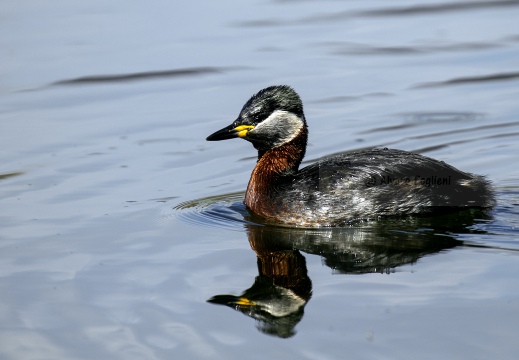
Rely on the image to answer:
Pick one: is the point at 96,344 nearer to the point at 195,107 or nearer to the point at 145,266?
the point at 145,266

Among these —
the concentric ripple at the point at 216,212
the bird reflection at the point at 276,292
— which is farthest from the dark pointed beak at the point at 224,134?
the bird reflection at the point at 276,292

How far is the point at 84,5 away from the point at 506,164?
10.0 meters

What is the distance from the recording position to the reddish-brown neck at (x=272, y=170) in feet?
31.7

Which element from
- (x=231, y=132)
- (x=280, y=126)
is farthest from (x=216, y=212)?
(x=280, y=126)

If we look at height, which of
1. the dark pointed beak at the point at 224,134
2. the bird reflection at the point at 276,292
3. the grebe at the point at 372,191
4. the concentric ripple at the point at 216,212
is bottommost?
the bird reflection at the point at 276,292

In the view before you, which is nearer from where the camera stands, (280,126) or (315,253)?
(315,253)

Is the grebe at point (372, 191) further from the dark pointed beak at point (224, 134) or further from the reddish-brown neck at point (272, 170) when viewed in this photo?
the dark pointed beak at point (224, 134)

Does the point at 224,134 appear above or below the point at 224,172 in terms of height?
above

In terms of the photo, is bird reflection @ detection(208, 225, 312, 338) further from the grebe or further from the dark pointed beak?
the dark pointed beak

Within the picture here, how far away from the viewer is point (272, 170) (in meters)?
9.87

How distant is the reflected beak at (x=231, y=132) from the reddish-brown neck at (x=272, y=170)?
0.36 metres

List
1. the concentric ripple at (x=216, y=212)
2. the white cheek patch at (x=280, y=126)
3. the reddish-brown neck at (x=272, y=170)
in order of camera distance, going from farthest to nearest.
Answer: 1. the white cheek patch at (x=280, y=126)
2. the reddish-brown neck at (x=272, y=170)
3. the concentric ripple at (x=216, y=212)

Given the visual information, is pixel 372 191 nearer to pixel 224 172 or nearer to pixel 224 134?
pixel 224 134

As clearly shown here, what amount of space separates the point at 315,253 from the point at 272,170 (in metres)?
1.65
